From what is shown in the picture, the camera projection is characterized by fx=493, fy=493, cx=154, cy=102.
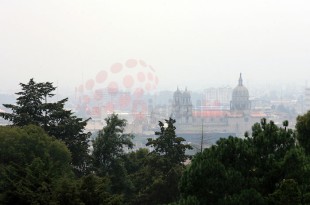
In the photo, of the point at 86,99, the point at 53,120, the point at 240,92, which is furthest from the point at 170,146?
the point at 86,99

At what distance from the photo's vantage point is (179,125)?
480ft

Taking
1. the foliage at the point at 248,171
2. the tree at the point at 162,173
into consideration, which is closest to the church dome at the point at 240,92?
the tree at the point at 162,173

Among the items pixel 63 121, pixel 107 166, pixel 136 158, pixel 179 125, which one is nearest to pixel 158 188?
pixel 107 166

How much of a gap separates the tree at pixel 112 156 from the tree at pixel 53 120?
102 centimetres

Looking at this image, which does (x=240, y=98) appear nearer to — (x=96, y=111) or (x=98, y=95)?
(x=98, y=95)

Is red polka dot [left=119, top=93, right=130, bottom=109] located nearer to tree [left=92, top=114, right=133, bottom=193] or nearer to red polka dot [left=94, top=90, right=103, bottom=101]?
red polka dot [left=94, top=90, right=103, bottom=101]

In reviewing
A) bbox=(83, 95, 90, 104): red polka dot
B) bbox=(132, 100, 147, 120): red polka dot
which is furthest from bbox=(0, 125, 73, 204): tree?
bbox=(83, 95, 90, 104): red polka dot

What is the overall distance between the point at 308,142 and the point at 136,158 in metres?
14.0

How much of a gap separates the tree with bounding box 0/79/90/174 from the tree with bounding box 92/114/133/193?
1.02 metres

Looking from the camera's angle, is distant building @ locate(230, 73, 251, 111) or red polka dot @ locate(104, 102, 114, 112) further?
distant building @ locate(230, 73, 251, 111)

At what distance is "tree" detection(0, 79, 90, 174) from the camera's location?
851 inches

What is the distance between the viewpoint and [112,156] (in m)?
20.6

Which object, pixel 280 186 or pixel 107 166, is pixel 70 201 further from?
pixel 107 166

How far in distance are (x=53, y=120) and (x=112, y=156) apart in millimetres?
3606
